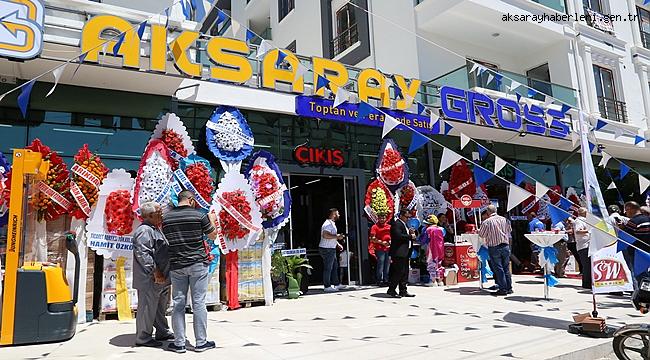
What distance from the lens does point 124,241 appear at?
7414mm

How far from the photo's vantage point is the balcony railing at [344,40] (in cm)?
1723

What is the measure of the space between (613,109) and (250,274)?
16322 millimetres

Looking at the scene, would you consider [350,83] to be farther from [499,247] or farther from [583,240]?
[583,240]

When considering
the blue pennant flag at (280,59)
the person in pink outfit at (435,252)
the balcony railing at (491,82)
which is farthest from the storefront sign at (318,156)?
the balcony railing at (491,82)

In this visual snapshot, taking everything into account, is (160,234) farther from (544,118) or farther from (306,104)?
(544,118)

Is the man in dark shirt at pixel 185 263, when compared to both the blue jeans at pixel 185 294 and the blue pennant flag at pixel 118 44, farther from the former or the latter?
the blue pennant flag at pixel 118 44

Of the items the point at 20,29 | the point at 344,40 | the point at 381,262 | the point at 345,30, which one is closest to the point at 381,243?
the point at 381,262

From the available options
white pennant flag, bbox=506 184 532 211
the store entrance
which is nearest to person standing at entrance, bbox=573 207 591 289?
white pennant flag, bbox=506 184 532 211

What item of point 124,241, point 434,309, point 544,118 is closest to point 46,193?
point 124,241

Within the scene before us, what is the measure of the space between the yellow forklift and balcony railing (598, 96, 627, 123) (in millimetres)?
18543

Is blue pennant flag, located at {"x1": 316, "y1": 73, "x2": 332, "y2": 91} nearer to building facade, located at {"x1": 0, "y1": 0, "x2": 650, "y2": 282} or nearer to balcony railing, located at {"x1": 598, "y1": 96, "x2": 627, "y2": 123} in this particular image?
building facade, located at {"x1": 0, "y1": 0, "x2": 650, "y2": 282}

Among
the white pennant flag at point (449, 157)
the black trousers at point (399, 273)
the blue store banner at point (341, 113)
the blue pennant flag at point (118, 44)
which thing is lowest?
the black trousers at point (399, 273)

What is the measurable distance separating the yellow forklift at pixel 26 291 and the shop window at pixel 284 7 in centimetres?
1693

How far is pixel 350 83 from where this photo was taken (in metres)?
11.5
